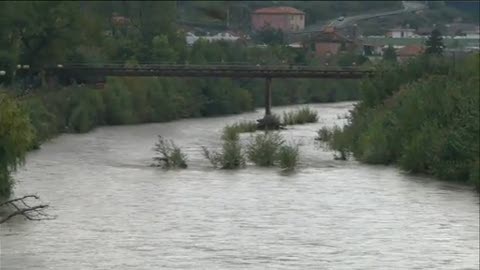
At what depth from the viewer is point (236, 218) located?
1071 inches

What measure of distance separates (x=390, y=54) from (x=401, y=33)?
7.49 ft

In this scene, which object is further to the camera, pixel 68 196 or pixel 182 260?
pixel 68 196

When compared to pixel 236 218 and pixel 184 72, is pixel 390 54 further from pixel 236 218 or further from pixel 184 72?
pixel 236 218

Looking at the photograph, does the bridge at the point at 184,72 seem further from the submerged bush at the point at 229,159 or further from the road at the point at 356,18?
the submerged bush at the point at 229,159

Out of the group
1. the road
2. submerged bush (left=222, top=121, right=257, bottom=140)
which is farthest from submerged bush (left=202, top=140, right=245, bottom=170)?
the road

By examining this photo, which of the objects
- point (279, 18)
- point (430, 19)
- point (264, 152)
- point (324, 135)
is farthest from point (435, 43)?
point (264, 152)

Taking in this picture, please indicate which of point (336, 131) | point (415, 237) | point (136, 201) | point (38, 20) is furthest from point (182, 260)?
point (38, 20)

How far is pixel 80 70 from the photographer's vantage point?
5959 centimetres

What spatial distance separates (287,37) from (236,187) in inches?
1137

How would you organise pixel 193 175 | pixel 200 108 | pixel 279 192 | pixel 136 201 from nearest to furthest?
pixel 136 201 < pixel 279 192 < pixel 193 175 < pixel 200 108

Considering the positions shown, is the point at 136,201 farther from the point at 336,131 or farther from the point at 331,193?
the point at 336,131

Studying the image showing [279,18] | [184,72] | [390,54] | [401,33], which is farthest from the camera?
[401,33]

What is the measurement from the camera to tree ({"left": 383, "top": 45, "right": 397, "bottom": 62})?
5719 centimetres

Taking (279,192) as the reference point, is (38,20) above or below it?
above
